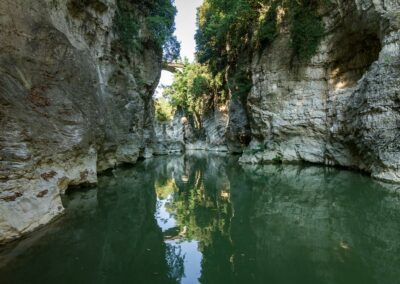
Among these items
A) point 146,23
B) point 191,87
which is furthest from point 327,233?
point 191,87

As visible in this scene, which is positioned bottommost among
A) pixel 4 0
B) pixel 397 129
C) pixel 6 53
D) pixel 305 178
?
pixel 305 178

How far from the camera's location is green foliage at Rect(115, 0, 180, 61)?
16281 mm

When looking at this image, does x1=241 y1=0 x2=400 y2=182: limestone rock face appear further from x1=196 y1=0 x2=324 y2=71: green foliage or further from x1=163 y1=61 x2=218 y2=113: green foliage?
x1=163 y1=61 x2=218 y2=113: green foliage

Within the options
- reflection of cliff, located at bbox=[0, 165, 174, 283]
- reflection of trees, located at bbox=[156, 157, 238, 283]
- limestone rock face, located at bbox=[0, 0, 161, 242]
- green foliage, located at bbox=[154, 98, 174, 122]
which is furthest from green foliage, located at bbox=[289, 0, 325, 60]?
green foliage, located at bbox=[154, 98, 174, 122]

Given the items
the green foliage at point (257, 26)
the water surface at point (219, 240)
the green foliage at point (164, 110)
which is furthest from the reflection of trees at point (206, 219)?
the green foliage at point (164, 110)

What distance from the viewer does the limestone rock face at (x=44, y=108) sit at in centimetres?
545

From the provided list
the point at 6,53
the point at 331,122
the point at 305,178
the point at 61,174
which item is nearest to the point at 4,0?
the point at 6,53

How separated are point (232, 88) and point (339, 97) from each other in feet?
30.7

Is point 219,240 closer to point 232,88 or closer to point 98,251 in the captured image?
point 98,251

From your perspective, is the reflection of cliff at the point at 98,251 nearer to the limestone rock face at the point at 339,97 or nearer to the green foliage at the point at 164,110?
the limestone rock face at the point at 339,97

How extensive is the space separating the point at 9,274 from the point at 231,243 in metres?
3.16

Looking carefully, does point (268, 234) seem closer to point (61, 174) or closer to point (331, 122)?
point (61, 174)

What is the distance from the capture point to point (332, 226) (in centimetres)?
581

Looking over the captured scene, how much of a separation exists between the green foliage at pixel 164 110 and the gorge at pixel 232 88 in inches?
874
